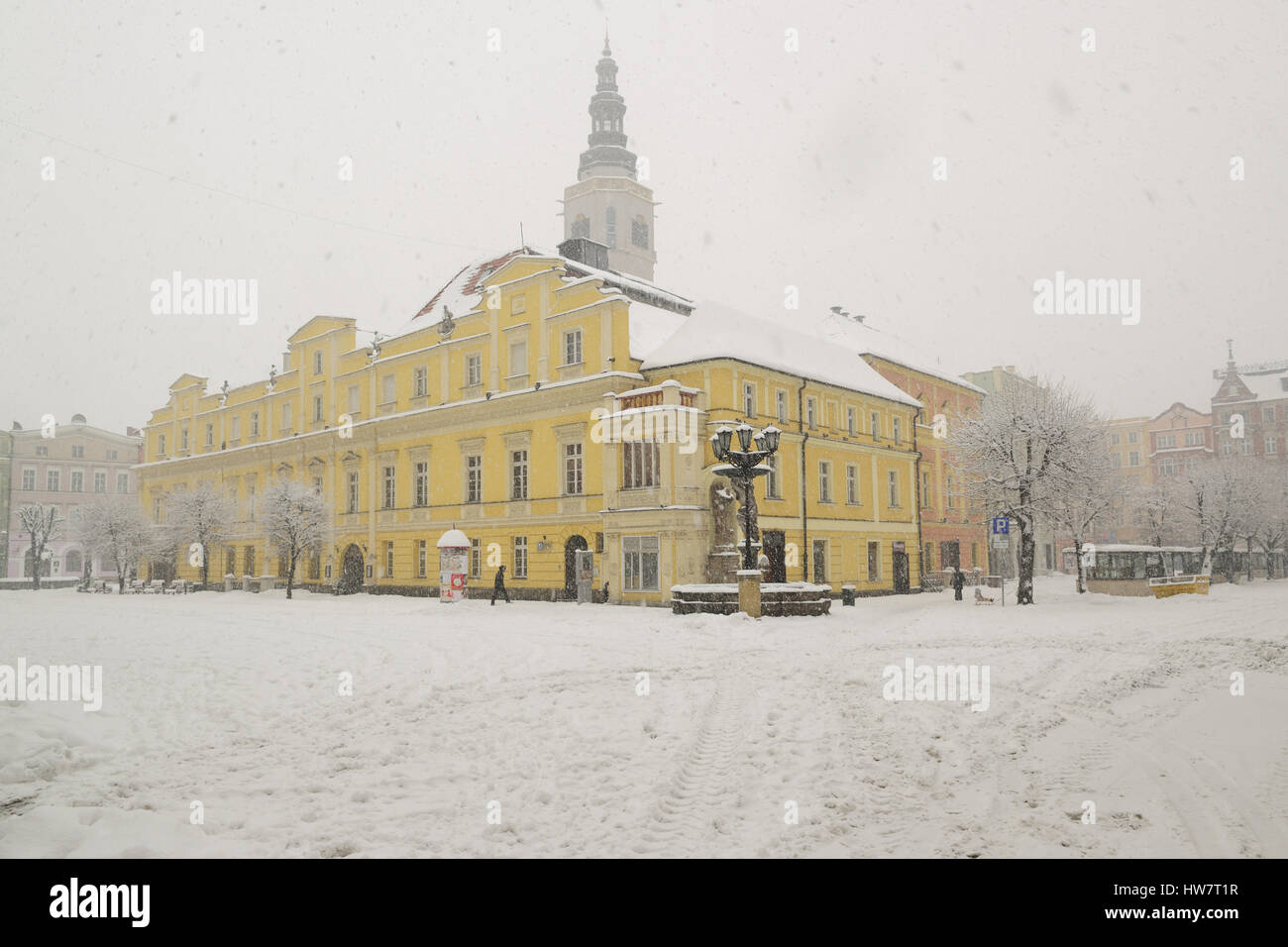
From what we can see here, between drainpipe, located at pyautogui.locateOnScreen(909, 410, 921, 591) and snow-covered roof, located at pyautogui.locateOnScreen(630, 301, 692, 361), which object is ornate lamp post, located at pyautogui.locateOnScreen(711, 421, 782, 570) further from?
drainpipe, located at pyautogui.locateOnScreen(909, 410, 921, 591)

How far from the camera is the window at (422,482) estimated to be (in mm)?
38438

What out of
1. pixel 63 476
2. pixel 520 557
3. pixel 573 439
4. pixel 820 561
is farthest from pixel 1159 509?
pixel 63 476

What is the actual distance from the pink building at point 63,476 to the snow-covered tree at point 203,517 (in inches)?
1216

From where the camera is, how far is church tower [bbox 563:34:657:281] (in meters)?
67.3

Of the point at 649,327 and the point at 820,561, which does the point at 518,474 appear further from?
the point at 820,561

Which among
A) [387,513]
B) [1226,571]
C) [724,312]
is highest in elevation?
[724,312]

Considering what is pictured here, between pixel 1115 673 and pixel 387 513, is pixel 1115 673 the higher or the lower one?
the lower one

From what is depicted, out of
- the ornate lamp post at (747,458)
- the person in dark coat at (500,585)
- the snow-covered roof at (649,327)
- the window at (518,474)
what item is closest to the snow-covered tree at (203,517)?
the window at (518,474)

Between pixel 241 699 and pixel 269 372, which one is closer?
pixel 241 699

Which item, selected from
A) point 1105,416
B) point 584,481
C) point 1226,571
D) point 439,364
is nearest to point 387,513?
point 439,364

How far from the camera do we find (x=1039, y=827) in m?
5.79

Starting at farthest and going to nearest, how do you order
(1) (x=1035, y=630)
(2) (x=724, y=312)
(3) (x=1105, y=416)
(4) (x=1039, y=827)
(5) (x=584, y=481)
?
(3) (x=1105, y=416) → (2) (x=724, y=312) → (5) (x=584, y=481) → (1) (x=1035, y=630) → (4) (x=1039, y=827)
